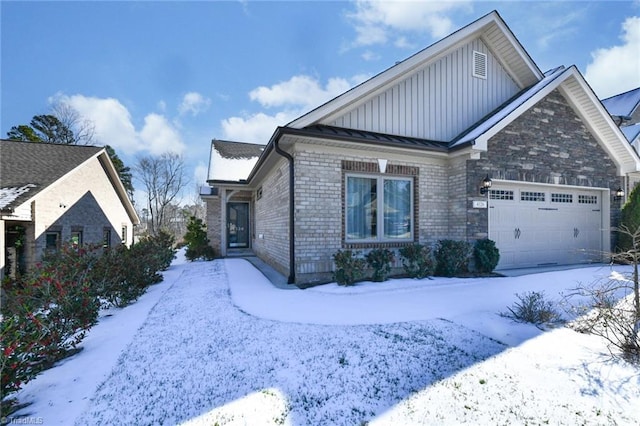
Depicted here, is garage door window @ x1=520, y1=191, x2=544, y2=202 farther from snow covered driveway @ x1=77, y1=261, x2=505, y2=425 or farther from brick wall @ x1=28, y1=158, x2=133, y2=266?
brick wall @ x1=28, y1=158, x2=133, y2=266

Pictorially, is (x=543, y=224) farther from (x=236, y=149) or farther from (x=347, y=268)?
(x=236, y=149)

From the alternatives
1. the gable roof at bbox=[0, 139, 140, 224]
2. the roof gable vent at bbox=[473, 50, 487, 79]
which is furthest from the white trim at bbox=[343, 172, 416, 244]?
the gable roof at bbox=[0, 139, 140, 224]

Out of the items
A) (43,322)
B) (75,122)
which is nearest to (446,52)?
(43,322)

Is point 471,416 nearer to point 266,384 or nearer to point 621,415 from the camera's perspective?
point 621,415

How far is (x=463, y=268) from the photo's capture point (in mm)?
7371

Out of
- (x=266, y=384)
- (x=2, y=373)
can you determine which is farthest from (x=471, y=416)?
(x=2, y=373)

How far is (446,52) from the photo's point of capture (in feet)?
27.4

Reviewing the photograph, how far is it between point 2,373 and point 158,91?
54.8ft

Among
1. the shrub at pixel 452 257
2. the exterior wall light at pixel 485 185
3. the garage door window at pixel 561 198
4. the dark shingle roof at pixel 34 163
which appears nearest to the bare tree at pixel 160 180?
the dark shingle roof at pixel 34 163

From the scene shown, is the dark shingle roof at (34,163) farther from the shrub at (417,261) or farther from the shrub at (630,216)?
the shrub at (630,216)

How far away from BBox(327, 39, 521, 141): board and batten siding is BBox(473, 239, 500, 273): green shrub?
3.27 metres

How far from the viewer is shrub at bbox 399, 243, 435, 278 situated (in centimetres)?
687

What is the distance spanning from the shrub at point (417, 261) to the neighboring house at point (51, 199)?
7.09 metres

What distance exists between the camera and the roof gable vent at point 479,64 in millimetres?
8875
